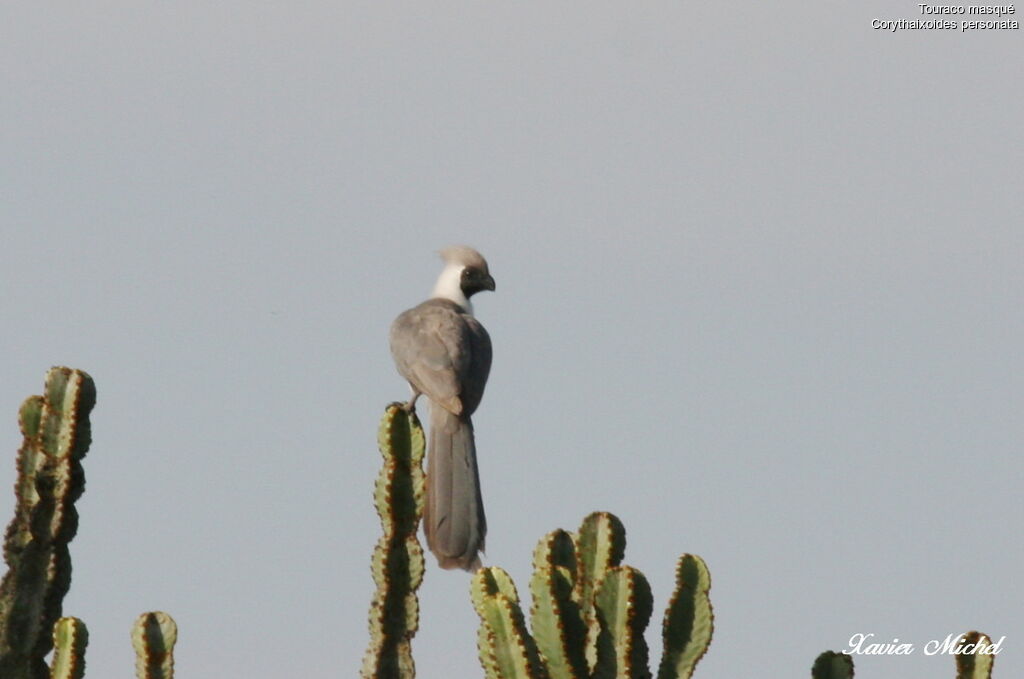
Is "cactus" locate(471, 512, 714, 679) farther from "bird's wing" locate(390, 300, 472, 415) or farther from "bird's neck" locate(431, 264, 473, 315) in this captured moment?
"bird's neck" locate(431, 264, 473, 315)

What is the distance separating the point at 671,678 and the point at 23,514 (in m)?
2.92

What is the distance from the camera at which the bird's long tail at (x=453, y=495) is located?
33.9 ft

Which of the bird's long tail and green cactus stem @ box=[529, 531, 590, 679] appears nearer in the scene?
green cactus stem @ box=[529, 531, 590, 679]

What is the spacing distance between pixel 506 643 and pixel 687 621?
82cm

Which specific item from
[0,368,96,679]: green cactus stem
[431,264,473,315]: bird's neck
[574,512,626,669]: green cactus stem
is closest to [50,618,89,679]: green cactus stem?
[0,368,96,679]: green cactus stem

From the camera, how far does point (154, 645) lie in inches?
307

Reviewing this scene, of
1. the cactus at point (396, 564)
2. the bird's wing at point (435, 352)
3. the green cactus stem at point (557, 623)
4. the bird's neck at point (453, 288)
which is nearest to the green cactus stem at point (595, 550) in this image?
the green cactus stem at point (557, 623)

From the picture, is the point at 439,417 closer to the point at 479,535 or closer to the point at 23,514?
the point at 479,535

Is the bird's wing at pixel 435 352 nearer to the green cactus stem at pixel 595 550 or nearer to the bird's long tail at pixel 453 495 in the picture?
the bird's long tail at pixel 453 495

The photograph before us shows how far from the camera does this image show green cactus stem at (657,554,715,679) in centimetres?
759

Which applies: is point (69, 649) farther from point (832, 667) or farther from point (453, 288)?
point (453, 288)

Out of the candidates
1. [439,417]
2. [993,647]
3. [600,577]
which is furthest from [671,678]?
[439,417]

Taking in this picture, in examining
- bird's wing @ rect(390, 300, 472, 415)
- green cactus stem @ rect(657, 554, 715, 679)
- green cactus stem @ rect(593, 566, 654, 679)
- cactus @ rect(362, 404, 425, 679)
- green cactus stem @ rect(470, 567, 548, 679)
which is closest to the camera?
green cactus stem @ rect(470, 567, 548, 679)

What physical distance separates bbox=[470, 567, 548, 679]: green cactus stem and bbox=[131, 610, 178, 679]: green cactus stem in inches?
52.1
